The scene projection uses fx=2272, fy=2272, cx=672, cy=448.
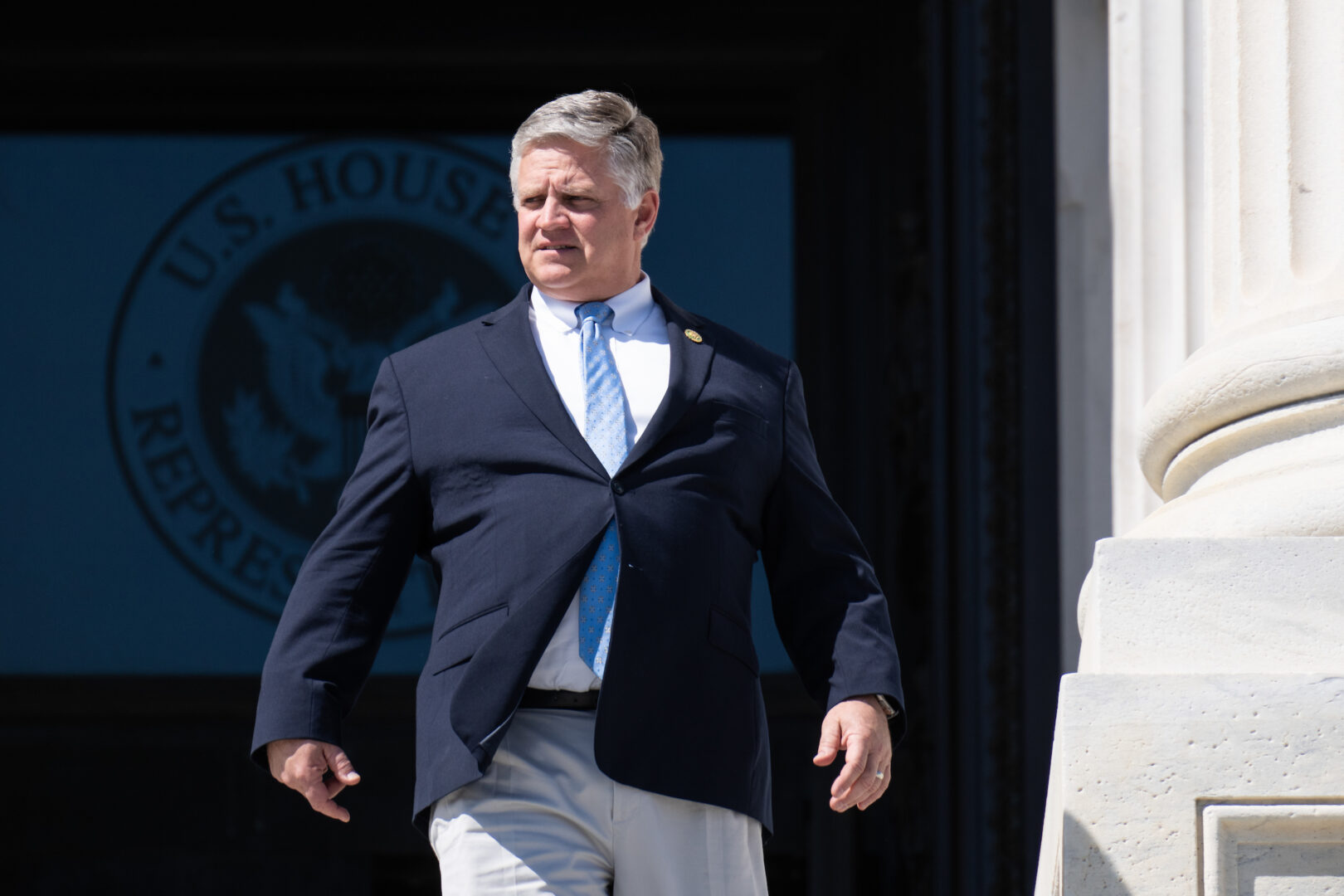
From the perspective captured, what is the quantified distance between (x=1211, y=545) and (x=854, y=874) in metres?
3.01

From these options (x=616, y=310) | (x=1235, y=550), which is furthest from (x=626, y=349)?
(x=1235, y=550)

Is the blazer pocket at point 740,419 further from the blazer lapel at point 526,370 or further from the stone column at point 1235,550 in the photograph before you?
the stone column at point 1235,550

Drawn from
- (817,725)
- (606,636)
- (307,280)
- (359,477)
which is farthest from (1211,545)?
(307,280)

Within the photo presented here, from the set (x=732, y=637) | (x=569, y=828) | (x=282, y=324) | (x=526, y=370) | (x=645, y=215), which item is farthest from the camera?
(x=282, y=324)

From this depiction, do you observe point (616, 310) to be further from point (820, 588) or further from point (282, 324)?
point (282, 324)

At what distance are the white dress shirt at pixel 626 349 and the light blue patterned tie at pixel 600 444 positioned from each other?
0.01 meters

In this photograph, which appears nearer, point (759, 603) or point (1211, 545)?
point (1211, 545)

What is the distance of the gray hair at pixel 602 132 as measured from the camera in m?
3.34

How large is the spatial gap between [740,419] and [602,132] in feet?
1.54

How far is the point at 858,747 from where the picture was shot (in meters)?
3.12

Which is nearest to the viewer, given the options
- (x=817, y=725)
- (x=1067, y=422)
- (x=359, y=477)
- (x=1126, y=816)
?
(x=1126, y=816)

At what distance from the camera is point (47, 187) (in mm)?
6516

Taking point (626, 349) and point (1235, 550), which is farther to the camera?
point (626, 349)

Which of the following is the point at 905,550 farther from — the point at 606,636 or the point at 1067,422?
the point at 606,636
